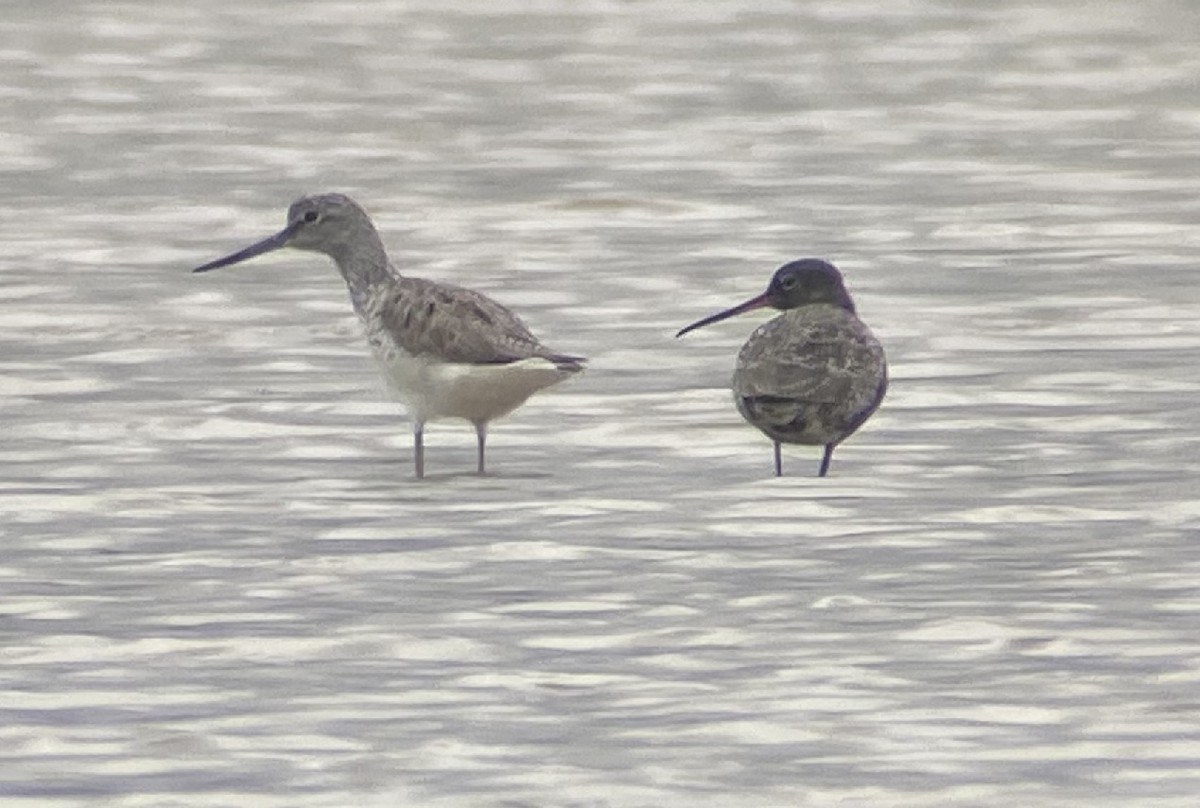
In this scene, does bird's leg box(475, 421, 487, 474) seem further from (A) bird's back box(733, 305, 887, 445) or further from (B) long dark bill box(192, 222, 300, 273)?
(B) long dark bill box(192, 222, 300, 273)

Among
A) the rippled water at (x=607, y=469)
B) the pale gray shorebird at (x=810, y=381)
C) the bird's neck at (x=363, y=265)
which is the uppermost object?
the bird's neck at (x=363, y=265)

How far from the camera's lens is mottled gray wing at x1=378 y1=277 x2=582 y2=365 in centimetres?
1217

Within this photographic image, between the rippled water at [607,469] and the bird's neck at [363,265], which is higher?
the bird's neck at [363,265]

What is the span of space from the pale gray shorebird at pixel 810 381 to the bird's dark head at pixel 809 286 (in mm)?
228

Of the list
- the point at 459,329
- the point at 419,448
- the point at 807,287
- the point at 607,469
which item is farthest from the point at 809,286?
the point at 419,448

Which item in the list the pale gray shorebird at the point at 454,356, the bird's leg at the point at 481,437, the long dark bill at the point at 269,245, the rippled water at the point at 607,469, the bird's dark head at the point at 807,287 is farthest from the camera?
the long dark bill at the point at 269,245

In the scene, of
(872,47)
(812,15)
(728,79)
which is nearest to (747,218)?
(728,79)

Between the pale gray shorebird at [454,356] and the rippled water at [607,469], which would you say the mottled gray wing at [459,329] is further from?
the rippled water at [607,469]

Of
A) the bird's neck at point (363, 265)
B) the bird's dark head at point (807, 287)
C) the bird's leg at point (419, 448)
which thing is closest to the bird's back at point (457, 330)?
the bird's leg at point (419, 448)

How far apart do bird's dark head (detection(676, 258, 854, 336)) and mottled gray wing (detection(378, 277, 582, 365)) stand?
0.86m

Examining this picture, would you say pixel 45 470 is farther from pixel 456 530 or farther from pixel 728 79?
pixel 728 79

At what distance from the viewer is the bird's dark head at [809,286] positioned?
12531 mm

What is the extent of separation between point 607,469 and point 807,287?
0.98m

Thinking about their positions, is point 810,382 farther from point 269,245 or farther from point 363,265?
point 269,245
